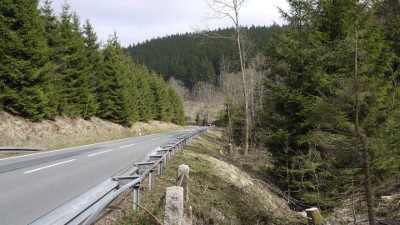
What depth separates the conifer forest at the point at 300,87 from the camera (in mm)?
5650

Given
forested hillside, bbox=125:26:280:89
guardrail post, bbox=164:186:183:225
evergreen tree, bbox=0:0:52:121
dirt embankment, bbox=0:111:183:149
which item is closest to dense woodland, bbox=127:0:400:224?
guardrail post, bbox=164:186:183:225

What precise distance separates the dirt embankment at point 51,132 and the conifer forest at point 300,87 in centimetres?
77

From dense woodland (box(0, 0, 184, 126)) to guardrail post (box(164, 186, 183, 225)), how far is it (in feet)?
53.5

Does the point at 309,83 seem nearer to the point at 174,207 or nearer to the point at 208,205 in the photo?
the point at 208,205

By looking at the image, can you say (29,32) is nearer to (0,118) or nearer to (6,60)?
(6,60)

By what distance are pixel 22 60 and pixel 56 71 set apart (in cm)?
672

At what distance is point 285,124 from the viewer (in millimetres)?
11047

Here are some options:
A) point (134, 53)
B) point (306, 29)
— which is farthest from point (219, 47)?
point (306, 29)

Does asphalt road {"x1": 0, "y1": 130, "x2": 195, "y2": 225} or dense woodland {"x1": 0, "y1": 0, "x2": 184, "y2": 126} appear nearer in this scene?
asphalt road {"x1": 0, "y1": 130, "x2": 195, "y2": 225}

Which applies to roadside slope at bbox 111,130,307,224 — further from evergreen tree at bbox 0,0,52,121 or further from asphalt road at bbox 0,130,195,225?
evergreen tree at bbox 0,0,52,121

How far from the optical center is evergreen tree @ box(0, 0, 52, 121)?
15.6m

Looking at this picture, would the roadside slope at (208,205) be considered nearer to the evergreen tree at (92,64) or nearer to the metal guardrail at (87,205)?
the metal guardrail at (87,205)

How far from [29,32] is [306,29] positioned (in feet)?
54.2

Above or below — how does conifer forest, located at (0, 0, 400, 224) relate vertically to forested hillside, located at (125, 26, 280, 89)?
below
